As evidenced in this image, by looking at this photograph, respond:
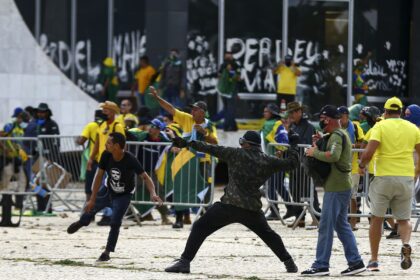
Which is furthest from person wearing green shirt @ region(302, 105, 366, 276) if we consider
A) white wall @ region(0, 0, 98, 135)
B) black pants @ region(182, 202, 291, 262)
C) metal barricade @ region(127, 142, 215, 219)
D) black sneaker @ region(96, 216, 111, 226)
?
white wall @ region(0, 0, 98, 135)

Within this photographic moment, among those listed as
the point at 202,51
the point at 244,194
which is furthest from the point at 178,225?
the point at 202,51

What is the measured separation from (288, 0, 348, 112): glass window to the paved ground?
10399 millimetres

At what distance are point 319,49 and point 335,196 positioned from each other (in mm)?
16903

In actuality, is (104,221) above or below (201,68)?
below

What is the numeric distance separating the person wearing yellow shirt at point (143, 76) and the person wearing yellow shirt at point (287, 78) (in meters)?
2.56

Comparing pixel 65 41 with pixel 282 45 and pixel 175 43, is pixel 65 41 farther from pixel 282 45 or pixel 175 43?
pixel 282 45

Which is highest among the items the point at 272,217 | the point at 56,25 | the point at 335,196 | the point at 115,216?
the point at 56,25

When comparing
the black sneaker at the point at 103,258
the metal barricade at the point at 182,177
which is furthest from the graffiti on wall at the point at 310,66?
the black sneaker at the point at 103,258

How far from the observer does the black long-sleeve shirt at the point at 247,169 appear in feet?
43.7

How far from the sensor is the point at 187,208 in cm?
1975

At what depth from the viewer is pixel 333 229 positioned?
43.9ft

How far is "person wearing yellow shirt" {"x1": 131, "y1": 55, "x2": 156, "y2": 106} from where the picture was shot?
28.7 m

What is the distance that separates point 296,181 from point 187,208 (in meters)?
1.63

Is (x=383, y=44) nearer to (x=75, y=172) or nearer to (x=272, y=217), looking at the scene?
(x=272, y=217)
